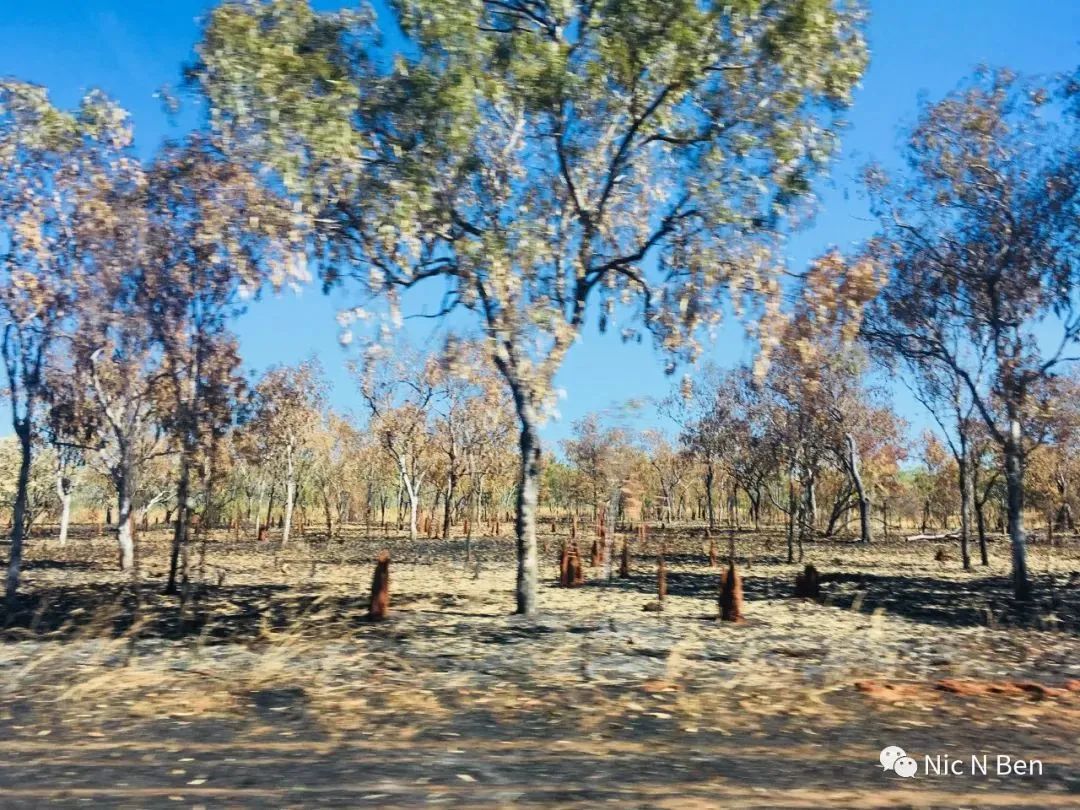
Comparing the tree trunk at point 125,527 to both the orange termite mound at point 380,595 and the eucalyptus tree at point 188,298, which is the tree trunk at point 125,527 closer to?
the eucalyptus tree at point 188,298

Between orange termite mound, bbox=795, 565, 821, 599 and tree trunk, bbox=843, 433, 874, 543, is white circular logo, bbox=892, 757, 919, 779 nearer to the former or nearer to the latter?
orange termite mound, bbox=795, 565, 821, 599

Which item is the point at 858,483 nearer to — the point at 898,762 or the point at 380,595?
the point at 380,595

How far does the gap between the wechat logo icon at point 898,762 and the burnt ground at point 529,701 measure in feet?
0.38

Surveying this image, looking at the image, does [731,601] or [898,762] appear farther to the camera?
[731,601]

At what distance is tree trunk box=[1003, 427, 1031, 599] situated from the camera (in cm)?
1870

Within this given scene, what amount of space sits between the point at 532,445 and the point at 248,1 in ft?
27.7

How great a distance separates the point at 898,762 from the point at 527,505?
8892 millimetres

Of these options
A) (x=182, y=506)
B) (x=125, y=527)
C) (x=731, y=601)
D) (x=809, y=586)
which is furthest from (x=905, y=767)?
(x=125, y=527)

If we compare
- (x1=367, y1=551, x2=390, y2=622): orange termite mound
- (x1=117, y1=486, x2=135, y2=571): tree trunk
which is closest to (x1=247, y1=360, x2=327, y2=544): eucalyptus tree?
(x1=117, y1=486, x2=135, y2=571): tree trunk

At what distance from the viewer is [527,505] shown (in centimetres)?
→ 1483

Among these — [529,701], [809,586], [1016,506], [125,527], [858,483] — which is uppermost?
[858,483]

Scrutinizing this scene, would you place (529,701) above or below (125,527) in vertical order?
below

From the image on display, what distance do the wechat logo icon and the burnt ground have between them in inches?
4.5

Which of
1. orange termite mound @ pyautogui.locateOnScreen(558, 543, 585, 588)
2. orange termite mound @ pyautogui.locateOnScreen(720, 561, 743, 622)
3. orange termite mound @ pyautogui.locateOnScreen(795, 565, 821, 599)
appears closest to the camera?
orange termite mound @ pyautogui.locateOnScreen(720, 561, 743, 622)
